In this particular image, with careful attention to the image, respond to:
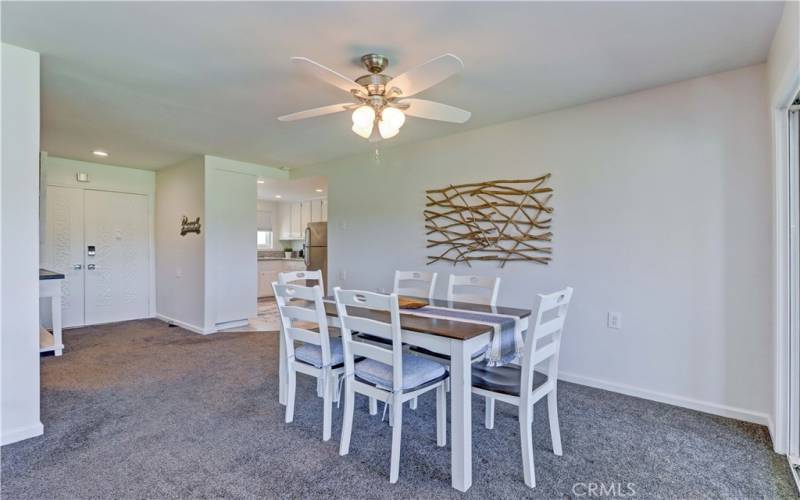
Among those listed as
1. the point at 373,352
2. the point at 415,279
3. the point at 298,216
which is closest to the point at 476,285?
Answer: the point at 415,279

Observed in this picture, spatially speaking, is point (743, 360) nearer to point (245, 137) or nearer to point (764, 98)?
point (764, 98)

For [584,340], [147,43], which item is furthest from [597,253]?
[147,43]

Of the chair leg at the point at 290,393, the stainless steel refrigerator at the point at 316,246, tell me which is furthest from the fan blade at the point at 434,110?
the stainless steel refrigerator at the point at 316,246

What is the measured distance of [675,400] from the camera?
9.05 feet

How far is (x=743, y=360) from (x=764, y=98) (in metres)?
1.71

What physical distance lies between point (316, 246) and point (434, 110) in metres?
5.63

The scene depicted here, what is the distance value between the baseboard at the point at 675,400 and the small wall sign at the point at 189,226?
4670mm

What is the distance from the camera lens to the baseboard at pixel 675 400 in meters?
2.49

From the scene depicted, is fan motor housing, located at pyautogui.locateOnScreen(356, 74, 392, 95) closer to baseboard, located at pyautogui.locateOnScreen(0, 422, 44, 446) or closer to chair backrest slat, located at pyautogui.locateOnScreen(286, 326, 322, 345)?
chair backrest slat, located at pyautogui.locateOnScreen(286, 326, 322, 345)

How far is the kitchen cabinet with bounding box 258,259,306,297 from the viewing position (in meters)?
7.89

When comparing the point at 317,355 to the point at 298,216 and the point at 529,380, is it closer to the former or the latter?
the point at 529,380

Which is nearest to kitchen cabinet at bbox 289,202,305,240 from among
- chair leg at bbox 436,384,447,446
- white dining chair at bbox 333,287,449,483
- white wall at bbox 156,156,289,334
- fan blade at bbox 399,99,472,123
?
white wall at bbox 156,156,289,334

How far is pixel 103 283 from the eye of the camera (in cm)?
554

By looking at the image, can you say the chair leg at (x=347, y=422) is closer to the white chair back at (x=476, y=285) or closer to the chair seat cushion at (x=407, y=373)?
the chair seat cushion at (x=407, y=373)
